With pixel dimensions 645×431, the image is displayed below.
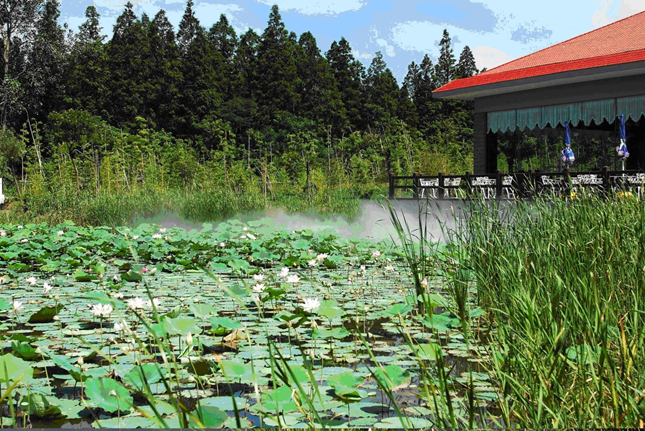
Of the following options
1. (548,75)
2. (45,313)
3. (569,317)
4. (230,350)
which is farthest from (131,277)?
(548,75)

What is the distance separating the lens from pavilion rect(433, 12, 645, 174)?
10942 mm

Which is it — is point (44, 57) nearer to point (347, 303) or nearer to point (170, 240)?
point (170, 240)

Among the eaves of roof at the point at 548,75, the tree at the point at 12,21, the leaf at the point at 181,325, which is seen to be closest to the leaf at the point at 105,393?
the leaf at the point at 181,325

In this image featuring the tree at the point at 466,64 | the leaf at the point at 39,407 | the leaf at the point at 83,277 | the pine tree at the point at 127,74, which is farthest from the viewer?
the tree at the point at 466,64

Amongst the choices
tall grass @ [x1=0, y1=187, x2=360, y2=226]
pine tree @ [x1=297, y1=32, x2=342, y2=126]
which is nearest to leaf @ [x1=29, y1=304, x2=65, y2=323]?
tall grass @ [x1=0, y1=187, x2=360, y2=226]

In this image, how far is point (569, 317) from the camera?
8.21 feet

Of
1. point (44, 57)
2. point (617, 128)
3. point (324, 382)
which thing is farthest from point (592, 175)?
point (44, 57)

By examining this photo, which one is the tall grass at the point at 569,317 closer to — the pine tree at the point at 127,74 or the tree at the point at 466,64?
the pine tree at the point at 127,74

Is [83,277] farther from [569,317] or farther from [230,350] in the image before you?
[569,317]

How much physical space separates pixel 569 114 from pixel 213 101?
80.6ft

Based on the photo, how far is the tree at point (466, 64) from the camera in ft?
145

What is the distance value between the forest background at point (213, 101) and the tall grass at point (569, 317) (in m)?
12.9

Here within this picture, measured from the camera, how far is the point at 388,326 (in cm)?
339

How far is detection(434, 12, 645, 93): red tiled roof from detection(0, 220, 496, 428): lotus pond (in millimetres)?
6980
